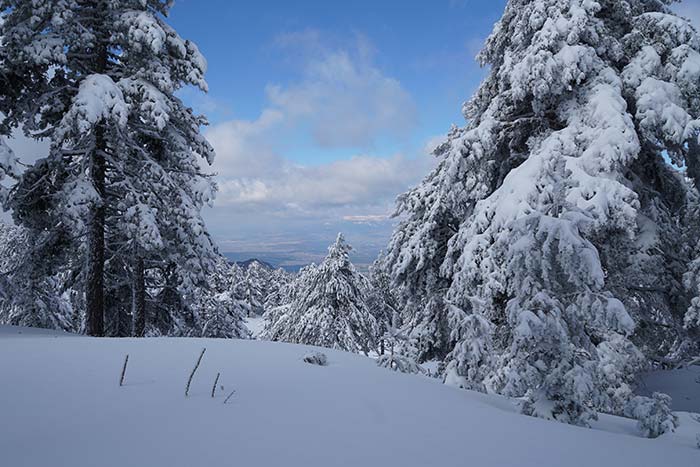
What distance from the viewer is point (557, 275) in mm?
5219

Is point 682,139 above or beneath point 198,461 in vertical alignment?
above

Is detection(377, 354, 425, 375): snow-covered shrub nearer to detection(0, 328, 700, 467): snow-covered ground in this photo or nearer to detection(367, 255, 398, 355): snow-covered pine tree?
detection(0, 328, 700, 467): snow-covered ground

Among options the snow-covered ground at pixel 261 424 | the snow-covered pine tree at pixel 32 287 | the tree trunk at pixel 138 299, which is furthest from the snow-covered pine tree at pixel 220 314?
the snow-covered ground at pixel 261 424

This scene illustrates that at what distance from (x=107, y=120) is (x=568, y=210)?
931 centimetres

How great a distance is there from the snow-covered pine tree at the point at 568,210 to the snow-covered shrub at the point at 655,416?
20.7 inches

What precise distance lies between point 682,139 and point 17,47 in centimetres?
1373

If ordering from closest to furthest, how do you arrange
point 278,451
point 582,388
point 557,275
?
point 278,451 < point 582,388 < point 557,275

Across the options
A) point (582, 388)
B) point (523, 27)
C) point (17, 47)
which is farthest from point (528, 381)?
point (17, 47)

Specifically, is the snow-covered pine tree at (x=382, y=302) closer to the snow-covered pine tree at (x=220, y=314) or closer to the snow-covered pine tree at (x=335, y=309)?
the snow-covered pine tree at (x=335, y=309)

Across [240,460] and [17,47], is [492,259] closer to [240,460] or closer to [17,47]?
[240,460]

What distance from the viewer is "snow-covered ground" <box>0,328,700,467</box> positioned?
2512 millimetres

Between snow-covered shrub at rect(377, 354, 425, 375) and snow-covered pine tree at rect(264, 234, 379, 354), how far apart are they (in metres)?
12.3

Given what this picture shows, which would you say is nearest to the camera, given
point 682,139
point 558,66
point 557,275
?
point 557,275

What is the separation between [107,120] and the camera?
8.41 m
